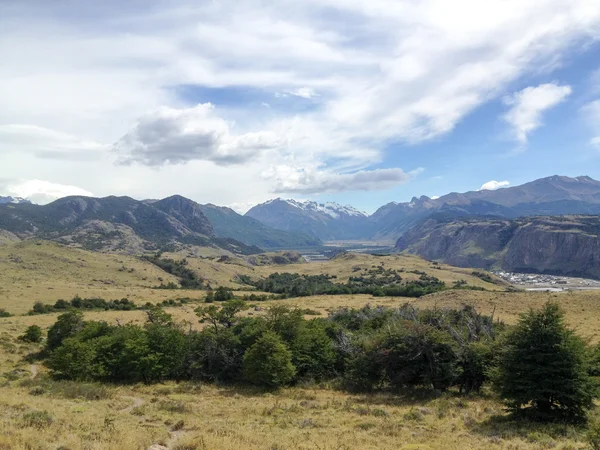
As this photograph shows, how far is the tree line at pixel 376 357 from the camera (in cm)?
2400

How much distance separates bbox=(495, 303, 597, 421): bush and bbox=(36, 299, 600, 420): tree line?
0.06 m

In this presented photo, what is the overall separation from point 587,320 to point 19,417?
75808 mm

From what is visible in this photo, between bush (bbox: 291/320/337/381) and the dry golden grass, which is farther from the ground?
bush (bbox: 291/320/337/381)

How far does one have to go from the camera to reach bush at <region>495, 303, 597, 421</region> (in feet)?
76.7

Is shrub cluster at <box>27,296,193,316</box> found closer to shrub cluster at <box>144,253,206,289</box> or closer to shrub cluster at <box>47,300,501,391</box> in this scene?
shrub cluster at <box>47,300,501,391</box>

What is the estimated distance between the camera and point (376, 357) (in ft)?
115

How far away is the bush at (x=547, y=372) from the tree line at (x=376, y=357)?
6 centimetres

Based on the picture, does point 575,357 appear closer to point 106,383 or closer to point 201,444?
point 201,444

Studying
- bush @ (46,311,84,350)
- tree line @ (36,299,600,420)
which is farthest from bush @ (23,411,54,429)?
bush @ (46,311,84,350)

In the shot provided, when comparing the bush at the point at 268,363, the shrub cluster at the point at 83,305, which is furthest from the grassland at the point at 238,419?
the shrub cluster at the point at 83,305

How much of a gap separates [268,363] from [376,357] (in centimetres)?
990

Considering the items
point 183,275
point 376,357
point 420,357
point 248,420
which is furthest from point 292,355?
point 183,275

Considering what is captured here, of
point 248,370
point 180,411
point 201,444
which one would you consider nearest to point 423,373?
point 248,370

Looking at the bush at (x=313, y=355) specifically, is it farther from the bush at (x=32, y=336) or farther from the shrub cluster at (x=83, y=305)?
the shrub cluster at (x=83, y=305)
